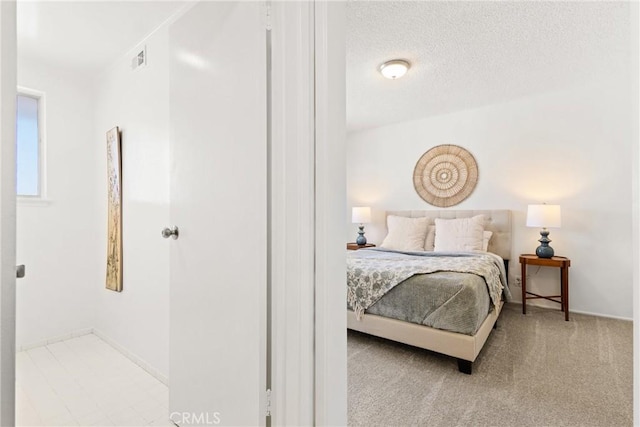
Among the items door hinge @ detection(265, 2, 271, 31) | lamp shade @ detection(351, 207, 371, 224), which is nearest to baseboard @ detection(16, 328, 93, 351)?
door hinge @ detection(265, 2, 271, 31)

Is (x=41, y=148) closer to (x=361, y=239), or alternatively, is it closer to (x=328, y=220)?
(x=328, y=220)

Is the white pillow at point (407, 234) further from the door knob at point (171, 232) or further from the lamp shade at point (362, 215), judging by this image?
the door knob at point (171, 232)

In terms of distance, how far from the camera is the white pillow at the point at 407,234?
3877 mm

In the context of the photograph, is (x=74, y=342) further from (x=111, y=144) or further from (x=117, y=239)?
(x=111, y=144)

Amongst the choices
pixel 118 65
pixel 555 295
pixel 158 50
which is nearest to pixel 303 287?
pixel 158 50

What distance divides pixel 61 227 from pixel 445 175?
4220 mm

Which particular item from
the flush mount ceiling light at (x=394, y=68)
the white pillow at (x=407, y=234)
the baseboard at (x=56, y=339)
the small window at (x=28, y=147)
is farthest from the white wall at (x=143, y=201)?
the white pillow at (x=407, y=234)

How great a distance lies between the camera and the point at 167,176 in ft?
6.48

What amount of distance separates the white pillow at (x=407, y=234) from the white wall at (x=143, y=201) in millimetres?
2698

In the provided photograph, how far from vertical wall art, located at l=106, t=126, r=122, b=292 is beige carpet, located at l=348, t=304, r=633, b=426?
6.44ft

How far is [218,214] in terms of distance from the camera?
1280 millimetres

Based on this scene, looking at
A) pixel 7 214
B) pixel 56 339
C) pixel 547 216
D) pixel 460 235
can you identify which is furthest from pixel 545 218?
pixel 56 339

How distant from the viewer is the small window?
8.39ft

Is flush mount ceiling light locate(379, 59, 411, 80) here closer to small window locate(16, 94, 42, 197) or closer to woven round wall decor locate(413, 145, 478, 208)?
woven round wall decor locate(413, 145, 478, 208)
